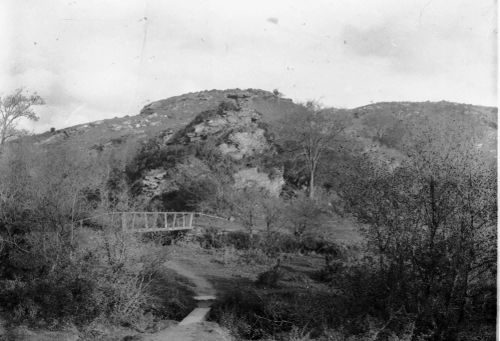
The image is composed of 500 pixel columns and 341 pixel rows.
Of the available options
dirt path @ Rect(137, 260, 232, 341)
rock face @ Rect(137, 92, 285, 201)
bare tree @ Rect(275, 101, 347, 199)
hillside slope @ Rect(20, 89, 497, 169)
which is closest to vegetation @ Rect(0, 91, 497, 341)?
dirt path @ Rect(137, 260, 232, 341)

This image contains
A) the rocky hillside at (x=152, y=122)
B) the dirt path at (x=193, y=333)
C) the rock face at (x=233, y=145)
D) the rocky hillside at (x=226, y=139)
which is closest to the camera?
the dirt path at (x=193, y=333)

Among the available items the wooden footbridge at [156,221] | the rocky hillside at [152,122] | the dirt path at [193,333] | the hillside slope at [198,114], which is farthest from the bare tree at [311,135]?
the dirt path at [193,333]

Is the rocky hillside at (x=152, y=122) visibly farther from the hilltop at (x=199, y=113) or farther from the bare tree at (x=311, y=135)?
the bare tree at (x=311, y=135)

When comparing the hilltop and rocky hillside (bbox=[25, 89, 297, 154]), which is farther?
rocky hillside (bbox=[25, 89, 297, 154])

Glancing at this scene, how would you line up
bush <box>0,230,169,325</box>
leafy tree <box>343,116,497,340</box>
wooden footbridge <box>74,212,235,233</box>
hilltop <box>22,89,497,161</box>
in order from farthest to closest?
hilltop <box>22,89,497,161</box> < wooden footbridge <box>74,212,235,233</box> < bush <box>0,230,169,325</box> < leafy tree <box>343,116,497,340</box>

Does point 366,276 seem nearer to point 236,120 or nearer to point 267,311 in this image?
point 267,311

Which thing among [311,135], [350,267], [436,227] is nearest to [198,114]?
[311,135]

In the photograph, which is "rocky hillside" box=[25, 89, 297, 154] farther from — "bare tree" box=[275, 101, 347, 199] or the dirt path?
the dirt path
